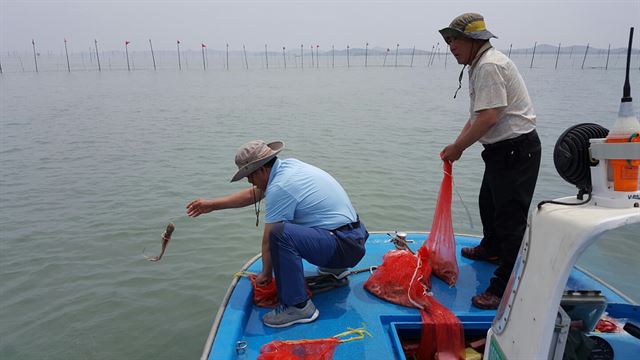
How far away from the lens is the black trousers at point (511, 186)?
3.26 metres

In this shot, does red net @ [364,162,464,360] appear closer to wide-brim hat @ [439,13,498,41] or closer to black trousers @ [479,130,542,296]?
black trousers @ [479,130,542,296]

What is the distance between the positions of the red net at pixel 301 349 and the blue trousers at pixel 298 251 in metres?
0.36

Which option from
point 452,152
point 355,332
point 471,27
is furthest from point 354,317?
point 471,27

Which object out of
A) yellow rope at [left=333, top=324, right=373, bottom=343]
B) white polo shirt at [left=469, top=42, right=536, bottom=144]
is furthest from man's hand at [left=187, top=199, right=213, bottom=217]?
white polo shirt at [left=469, top=42, right=536, bottom=144]

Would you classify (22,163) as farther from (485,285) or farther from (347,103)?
(347,103)

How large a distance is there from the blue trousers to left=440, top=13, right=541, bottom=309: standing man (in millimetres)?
1180

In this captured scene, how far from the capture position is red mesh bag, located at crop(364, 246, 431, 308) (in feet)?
11.3

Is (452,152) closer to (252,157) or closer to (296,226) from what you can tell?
(296,226)

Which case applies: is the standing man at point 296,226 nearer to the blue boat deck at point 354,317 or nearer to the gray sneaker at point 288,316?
the gray sneaker at point 288,316

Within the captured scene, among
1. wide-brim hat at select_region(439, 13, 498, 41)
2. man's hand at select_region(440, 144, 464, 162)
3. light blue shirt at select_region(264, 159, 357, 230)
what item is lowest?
light blue shirt at select_region(264, 159, 357, 230)

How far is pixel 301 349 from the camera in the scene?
285 cm

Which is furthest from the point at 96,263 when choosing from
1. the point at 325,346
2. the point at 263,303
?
the point at 325,346

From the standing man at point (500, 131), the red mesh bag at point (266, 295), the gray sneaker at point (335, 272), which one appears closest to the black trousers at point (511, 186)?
the standing man at point (500, 131)

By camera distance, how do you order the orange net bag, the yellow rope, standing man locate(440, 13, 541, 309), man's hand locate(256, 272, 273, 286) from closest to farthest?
the orange net bag, the yellow rope, standing man locate(440, 13, 541, 309), man's hand locate(256, 272, 273, 286)
